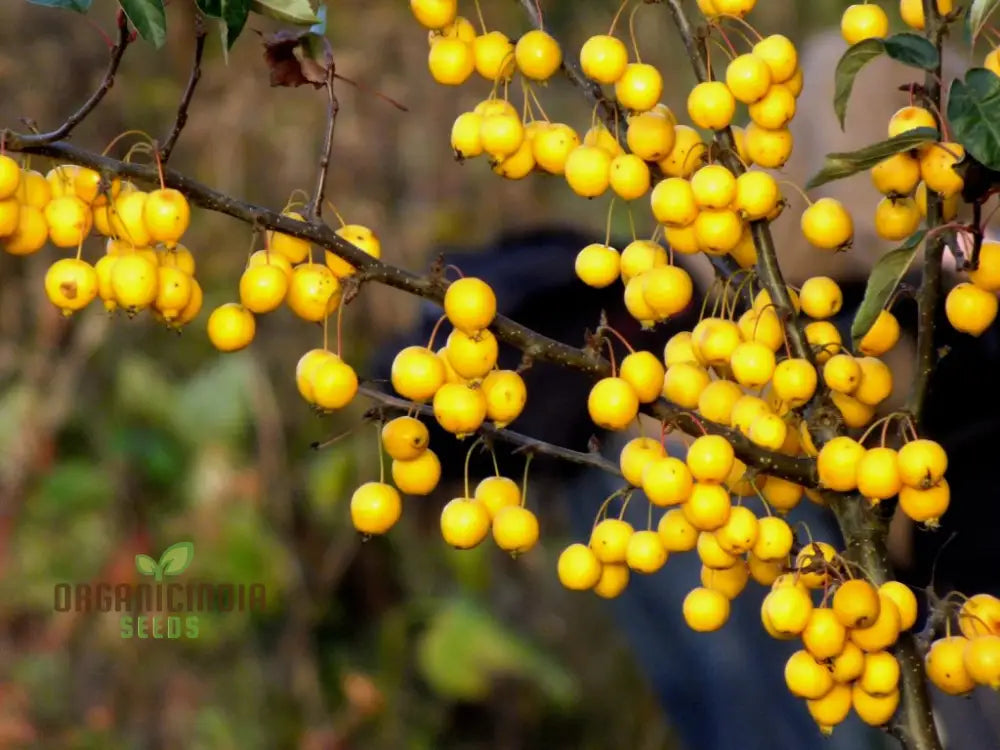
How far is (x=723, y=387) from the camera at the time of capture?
56 cm

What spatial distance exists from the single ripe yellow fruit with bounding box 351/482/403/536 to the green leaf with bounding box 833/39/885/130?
28 cm

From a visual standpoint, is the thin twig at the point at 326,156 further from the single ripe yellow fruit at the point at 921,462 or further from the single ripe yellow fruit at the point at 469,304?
the single ripe yellow fruit at the point at 921,462

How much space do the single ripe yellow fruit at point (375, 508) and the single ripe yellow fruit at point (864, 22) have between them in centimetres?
32

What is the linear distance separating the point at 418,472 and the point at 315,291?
0.11 meters

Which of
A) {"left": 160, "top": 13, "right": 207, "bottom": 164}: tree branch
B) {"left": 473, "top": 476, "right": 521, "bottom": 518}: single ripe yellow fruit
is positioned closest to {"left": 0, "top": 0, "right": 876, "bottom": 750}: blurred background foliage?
{"left": 473, "top": 476, "right": 521, "bottom": 518}: single ripe yellow fruit

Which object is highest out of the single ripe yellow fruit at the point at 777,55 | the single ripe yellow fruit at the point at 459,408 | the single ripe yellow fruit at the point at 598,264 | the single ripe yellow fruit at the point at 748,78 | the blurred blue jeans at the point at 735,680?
the single ripe yellow fruit at the point at 777,55

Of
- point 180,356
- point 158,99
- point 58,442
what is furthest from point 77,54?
point 58,442

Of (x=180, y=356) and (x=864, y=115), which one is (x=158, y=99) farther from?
(x=864, y=115)

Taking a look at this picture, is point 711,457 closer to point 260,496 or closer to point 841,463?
point 841,463

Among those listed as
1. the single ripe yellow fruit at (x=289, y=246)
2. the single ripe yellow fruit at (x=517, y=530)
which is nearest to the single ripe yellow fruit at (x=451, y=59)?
the single ripe yellow fruit at (x=289, y=246)

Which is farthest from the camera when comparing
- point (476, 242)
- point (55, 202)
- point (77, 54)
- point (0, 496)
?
point (476, 242)

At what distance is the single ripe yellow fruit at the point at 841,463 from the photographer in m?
0.51

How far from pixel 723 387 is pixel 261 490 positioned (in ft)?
6.06

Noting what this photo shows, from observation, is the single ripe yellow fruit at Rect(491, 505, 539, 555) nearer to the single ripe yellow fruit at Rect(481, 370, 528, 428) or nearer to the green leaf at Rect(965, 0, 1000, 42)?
the single ripe yellow fruit at Rect(481, 370, 528, 428)
